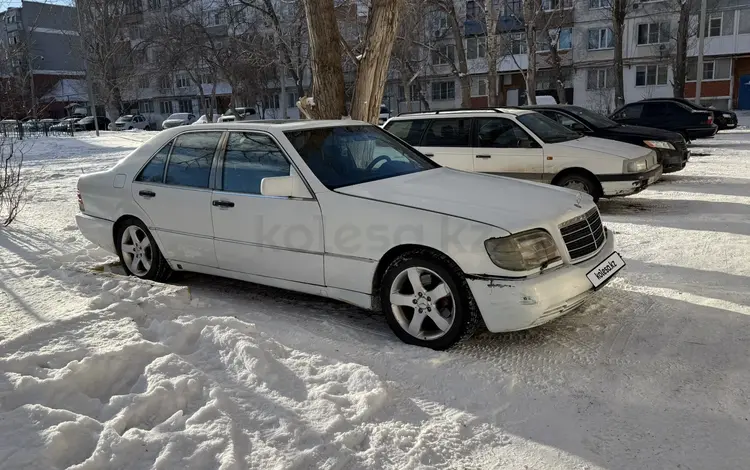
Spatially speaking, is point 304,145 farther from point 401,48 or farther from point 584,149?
point 401,48

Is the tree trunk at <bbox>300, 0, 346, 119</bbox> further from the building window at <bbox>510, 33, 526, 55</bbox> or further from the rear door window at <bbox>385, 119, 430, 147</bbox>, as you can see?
the building window at <bbox>510, 33, 526, 55</bbox>

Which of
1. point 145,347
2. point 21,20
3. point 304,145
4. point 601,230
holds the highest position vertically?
point 21,20

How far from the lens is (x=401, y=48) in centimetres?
3216

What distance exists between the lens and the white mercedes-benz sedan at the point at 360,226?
3926mm

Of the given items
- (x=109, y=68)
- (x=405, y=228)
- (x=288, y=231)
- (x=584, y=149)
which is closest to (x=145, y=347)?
(x=288, y=231)

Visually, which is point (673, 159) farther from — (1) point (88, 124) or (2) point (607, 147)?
(1) point (88, 124)

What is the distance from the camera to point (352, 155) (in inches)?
198

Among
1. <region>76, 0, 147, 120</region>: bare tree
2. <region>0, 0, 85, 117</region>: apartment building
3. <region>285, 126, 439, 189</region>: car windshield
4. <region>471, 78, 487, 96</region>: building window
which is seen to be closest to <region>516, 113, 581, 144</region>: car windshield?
<region>285, 126, 439, 189</region>: car windshield

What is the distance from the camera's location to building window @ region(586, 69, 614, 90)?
45250mm

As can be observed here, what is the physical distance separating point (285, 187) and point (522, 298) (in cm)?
190

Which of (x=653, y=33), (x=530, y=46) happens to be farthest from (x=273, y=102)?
(x=530, y=46)

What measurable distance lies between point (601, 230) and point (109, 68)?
4468 centimetres

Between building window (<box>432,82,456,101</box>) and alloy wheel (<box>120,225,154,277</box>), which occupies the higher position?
building window (<box>432,82,456,101</box>)

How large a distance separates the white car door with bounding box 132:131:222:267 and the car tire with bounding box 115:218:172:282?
180mm
